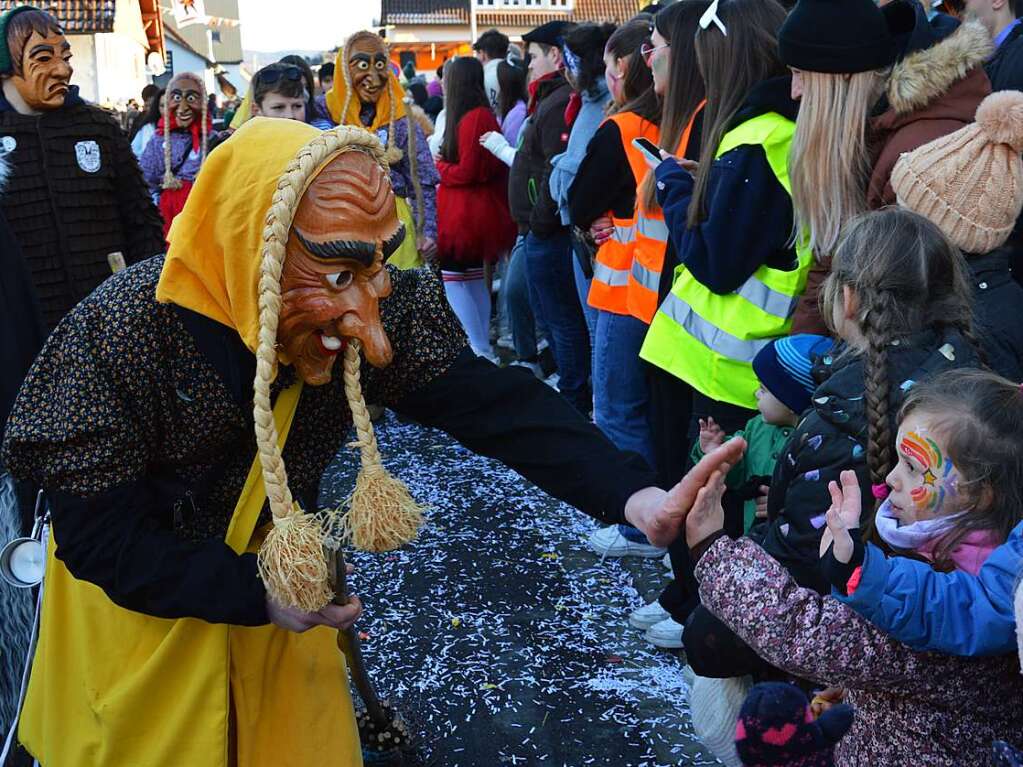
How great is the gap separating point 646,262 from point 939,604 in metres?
2.59

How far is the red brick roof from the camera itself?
24484 mm

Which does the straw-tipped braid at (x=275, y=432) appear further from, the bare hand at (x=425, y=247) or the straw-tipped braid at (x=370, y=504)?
the bare hand at (x=425, y=247)

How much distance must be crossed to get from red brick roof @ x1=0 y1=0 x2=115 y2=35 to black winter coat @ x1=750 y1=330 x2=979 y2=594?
25.4 meters

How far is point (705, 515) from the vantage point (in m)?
2.09

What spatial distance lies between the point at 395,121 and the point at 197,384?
4.44 meters

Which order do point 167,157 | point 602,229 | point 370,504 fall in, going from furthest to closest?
point 167,157 → point 602,229 → point 370,504

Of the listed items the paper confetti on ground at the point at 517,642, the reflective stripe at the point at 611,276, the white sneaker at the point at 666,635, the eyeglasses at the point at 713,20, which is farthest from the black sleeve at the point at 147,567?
the reflective stripe at the point at 611,276

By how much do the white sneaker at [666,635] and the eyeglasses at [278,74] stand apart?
143 inches

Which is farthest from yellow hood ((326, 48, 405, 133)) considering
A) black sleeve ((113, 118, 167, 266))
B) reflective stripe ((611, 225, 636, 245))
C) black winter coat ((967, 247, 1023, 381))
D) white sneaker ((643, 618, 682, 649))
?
black winter coat ((967, 247, 1023, 381))

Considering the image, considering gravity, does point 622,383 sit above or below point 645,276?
below

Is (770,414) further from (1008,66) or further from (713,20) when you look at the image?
(1008,66)

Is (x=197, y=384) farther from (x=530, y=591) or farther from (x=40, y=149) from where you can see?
(x=40, y=149)

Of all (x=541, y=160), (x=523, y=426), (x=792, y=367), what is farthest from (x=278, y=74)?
(x=523, y=426)

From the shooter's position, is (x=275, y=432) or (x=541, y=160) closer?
(x=275, y=432)
